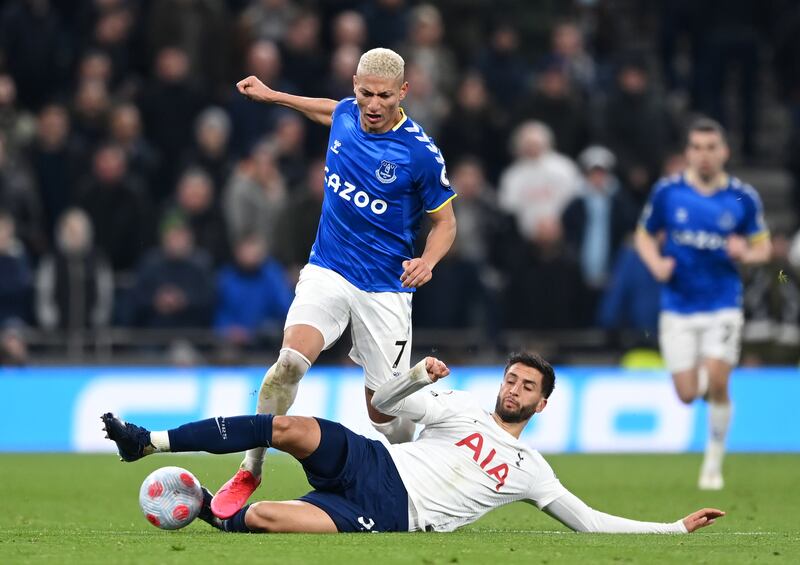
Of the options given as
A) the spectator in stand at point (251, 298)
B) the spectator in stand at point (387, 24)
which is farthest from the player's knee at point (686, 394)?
the spectator in stand at point (387, 24)

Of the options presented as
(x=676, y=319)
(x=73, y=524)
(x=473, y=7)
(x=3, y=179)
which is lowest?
(x=73, y=524)

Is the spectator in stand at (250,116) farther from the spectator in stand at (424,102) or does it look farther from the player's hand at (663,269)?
the player's hand at (663,269)

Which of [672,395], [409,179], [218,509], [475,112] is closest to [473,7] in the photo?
[475,112]

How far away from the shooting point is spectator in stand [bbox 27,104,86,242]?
61.0 feet

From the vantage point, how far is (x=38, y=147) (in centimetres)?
1869

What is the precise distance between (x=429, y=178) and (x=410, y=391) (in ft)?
5.42

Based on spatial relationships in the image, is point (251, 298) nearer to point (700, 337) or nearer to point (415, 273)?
point (700, 337)

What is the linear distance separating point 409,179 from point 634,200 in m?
10.2

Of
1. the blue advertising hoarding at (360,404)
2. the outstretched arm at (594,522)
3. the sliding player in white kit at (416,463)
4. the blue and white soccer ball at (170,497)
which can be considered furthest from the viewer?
the blue advertising hoarding at (360,404)

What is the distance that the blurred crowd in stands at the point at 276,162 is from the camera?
59.6 feet

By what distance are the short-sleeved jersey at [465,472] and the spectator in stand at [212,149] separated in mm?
9880

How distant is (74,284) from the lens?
17.9m

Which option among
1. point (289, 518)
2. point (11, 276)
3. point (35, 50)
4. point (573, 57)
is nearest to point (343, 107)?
point (289, 518)

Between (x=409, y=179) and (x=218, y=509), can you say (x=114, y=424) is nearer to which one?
(x=218, y=509)
